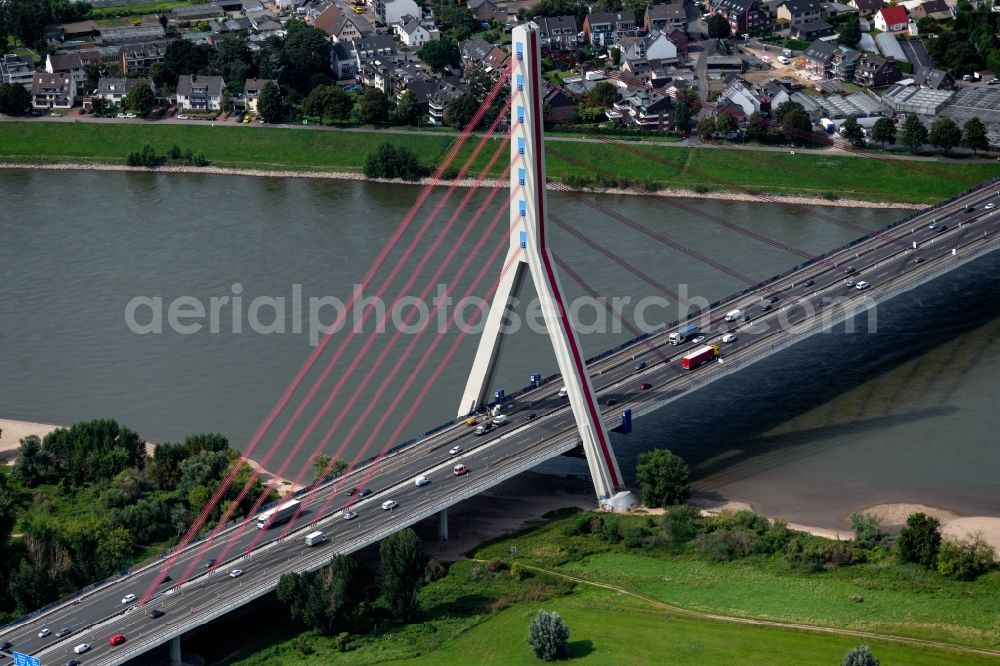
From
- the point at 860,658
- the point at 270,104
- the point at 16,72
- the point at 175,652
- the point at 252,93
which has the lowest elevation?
the point at 175,652

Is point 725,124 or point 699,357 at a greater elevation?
point 725,124

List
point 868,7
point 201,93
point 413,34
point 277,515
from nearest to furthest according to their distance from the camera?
point 277,515
point 201,93
point 413,34
point 868,7

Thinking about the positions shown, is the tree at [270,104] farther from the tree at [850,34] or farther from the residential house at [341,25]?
the tree at [850,34]

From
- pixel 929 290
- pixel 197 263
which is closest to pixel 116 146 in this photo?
pixel 197 263

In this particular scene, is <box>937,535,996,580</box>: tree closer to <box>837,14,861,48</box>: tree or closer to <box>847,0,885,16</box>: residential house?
<box>837,14,861,48</box>: tree

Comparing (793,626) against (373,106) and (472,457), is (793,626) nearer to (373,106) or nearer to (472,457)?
(472,457)

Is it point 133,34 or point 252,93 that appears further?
point 133,34

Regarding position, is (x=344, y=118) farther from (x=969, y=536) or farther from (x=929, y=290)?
(x=969, y=536)

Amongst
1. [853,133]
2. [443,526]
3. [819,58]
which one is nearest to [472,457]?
[443,526]
